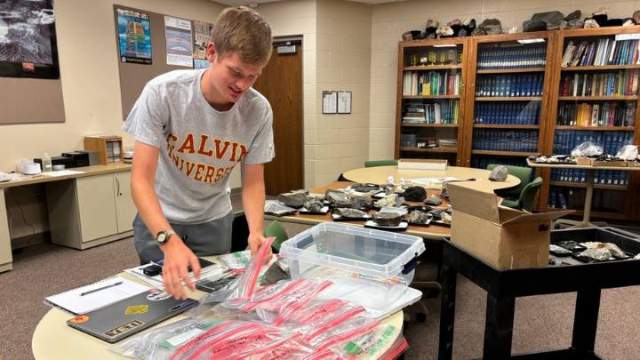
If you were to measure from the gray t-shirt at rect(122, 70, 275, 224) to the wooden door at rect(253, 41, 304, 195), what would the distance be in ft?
13.8

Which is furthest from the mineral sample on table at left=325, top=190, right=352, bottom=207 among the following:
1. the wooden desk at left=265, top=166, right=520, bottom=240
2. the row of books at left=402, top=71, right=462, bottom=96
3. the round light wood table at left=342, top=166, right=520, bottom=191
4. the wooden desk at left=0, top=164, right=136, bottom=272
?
the row of books at left=402, top=71, right=462, bottom=96

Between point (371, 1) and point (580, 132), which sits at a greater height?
point (371, 1)

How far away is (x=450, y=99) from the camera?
5.30 meters

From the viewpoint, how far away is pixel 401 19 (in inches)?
225

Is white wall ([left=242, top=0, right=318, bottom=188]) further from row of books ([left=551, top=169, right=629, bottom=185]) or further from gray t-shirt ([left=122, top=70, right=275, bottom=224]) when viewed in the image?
gray t-shirt ([left=122, top=70, right=275, bottom=224])

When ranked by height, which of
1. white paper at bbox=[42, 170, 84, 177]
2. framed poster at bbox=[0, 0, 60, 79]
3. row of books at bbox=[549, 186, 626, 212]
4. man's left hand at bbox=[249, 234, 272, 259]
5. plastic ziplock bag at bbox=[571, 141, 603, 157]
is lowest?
row of books at bbox=[549, 186, 626, 212]

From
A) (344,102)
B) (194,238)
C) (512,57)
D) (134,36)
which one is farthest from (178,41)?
(194,238)

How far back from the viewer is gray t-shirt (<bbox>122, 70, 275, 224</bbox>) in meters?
1.36

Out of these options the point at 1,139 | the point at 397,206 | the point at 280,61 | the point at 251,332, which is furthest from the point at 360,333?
the point at 280,61

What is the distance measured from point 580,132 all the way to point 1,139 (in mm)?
5626

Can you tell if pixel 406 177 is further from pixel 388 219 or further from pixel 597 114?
pixel 597 114

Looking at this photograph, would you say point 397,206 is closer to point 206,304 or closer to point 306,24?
point 206,304

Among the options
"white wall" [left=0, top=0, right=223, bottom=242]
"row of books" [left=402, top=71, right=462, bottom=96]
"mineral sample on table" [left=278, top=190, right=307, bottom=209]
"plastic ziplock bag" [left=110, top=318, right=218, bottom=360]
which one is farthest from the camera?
"row of books" [left=402, top=71, right=462, bottom=96]

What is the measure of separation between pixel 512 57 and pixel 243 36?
15.0 feet
